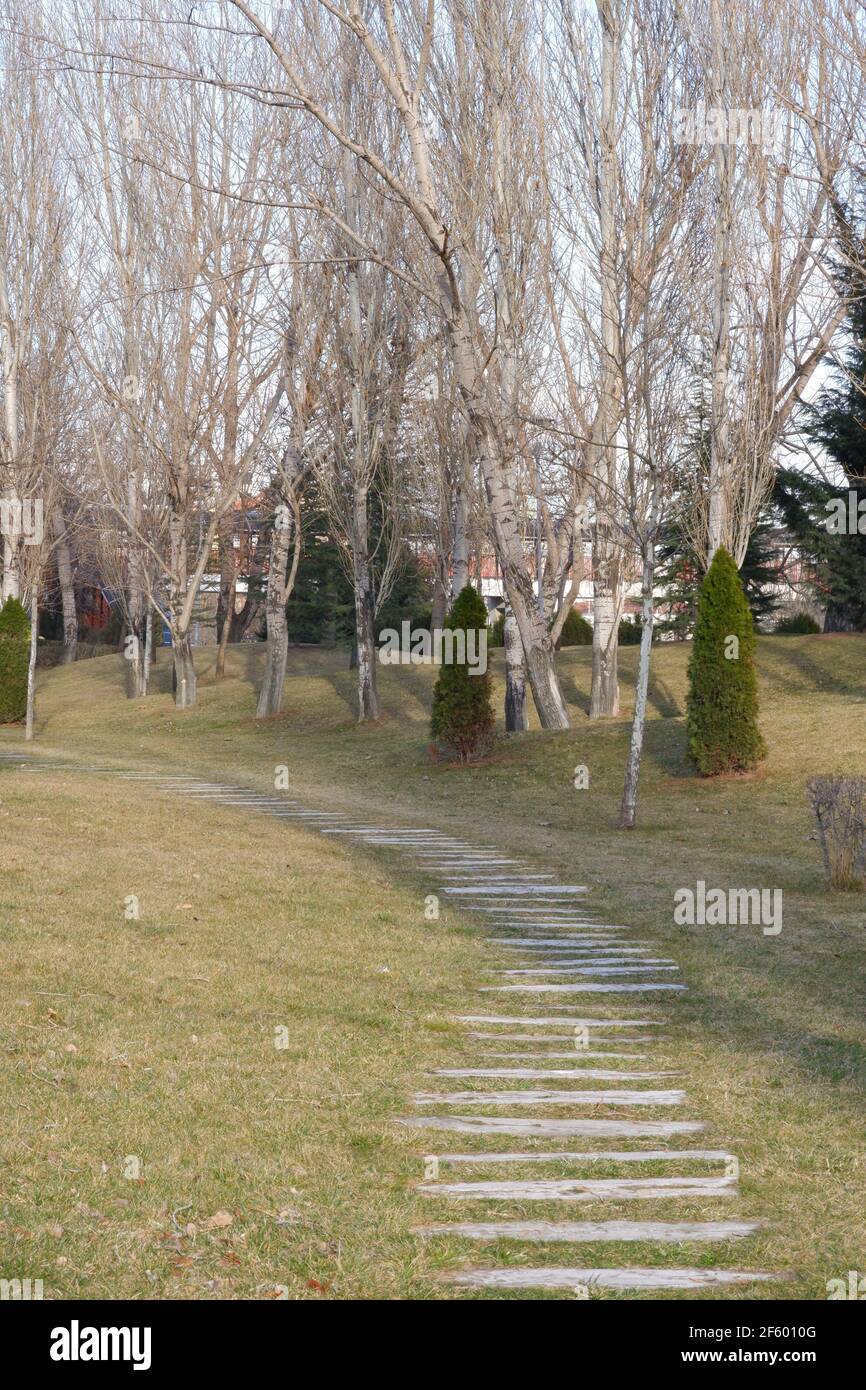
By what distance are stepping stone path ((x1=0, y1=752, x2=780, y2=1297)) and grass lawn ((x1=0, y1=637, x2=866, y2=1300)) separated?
0.31 ft

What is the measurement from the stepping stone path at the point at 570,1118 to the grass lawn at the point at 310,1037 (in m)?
0.09

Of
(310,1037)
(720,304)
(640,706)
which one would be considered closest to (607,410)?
(720,304)

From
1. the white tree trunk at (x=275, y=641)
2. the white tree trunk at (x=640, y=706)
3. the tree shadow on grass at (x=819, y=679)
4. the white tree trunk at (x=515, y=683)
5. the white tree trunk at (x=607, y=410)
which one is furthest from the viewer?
the white tree trunk at (x=275, y=641)

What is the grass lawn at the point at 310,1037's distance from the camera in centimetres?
429

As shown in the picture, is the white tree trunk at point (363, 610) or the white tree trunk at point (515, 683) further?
the white tree trunk at point (363, 610)

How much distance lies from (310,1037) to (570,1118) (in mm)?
1567

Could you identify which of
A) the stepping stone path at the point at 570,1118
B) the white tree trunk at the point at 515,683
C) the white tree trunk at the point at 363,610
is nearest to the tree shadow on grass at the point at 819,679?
the white tree trunk at the point at 515,683

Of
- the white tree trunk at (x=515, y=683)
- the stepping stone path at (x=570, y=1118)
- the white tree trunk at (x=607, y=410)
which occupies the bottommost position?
the stepping stone path at (x=570, y=1118)

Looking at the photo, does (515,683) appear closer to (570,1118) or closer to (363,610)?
(363,610)

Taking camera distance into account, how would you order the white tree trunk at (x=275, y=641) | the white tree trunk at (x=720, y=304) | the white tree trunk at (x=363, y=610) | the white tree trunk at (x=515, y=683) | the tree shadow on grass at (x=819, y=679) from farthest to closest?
the white tree trunk at (x=275, y=641)
the white tree trunk at (x=363, y=610)
the white tree trunk at (x=515, y=683)
the tree shadow on grass at (x=819, y=679)
the white tree trunk at (x=720, y=304)

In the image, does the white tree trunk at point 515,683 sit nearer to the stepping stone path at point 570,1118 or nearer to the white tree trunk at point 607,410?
the white tree trunk at point 607,410

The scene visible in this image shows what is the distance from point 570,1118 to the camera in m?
5.62

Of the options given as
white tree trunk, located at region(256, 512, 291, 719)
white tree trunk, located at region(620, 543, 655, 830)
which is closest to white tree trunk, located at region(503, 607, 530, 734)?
white tree trunk, located at region(256, 512, 291, 719)
